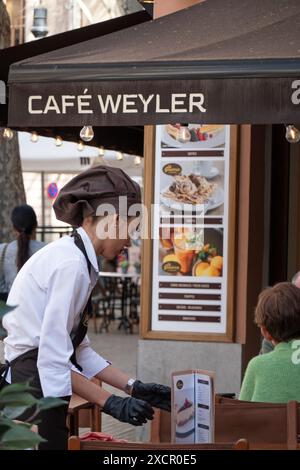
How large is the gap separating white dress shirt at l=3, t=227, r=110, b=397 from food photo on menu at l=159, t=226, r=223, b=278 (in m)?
4.41

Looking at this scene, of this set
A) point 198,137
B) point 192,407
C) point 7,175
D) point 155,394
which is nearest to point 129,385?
point 155,394

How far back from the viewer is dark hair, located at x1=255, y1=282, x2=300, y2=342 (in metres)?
4.83

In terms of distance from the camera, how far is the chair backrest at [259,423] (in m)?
4.24

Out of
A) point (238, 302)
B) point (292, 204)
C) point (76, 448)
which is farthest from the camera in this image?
point (292, 204)

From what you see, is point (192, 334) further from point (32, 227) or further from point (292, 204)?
point (292, 204)

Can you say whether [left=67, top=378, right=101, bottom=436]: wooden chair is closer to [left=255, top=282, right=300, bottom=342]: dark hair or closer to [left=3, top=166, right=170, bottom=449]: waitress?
[left=255, top=282, right=300, bottom=342]: dark hair

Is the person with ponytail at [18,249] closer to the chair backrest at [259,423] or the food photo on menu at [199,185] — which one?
the food photo on menu at [199,185]

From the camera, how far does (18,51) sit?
285 inches

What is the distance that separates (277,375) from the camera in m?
4.70

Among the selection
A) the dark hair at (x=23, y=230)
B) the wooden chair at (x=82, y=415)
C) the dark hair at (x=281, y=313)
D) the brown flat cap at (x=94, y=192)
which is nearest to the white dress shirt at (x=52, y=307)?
the brown flat cap at (x=94, y=192)

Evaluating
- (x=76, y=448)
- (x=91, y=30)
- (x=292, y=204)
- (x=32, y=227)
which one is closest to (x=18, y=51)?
(x=91, y=30)

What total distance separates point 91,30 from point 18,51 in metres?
1.07

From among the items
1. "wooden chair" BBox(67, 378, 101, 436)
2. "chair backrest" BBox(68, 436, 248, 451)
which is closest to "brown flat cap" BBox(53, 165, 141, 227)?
"chair backrest" BBox(68, 436, 248, 451)

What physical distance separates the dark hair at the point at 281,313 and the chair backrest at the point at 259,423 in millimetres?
599
